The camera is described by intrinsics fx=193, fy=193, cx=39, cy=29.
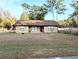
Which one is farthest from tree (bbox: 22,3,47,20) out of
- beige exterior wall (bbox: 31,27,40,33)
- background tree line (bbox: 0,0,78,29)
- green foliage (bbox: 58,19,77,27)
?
green foliage (bbox: 58,19,77,27)

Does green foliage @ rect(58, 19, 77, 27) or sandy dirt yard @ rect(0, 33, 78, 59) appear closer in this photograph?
sandy dirt yard @ rect(0, 33, 78, 59)

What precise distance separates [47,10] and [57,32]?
Result: 10.1 inches

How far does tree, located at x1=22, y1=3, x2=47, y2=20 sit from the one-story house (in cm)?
5

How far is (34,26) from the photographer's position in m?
2.00

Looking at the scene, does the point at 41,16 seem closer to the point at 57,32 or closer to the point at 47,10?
the point at 47,10

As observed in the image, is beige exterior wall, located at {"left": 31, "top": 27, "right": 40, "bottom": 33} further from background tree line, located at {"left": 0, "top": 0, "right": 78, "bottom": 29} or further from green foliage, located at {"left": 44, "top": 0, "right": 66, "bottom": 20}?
green foliage, located at {"left": 44, "top": 0, "right": 66, "bottom": 20}

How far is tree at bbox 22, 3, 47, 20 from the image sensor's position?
2011 millimetres

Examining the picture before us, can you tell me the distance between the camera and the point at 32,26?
6.54ft

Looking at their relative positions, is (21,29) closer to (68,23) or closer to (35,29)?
(35,29)

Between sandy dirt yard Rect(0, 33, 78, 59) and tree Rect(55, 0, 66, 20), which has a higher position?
tree Rect(55, 0, 66, 20)

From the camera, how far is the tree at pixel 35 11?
201 centimetres

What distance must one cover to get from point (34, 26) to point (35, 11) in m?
0.17

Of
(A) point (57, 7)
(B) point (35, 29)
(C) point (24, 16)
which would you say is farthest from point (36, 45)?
(A) point (57, 7)

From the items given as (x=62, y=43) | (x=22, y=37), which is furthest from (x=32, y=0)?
(x=62, y=43)
